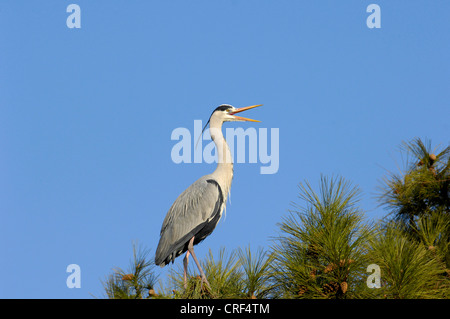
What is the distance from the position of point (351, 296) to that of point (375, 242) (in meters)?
0.70

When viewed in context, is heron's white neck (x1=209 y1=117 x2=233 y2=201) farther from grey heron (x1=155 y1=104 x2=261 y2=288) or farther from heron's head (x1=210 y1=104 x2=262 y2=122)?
heron's head (x1=210 y1=104 x2=262 y2=122)

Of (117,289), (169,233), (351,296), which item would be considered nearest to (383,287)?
(351,296)

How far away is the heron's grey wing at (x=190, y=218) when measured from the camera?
9617 millimetres

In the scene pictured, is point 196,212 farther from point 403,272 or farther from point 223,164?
point 403,272

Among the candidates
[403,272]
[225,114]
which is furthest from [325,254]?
[225,114]

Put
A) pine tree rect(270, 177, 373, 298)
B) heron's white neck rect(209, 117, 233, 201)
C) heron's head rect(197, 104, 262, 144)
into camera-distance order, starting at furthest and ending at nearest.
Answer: heron's head rect(197, 104, 262, 144) → heron's white neck rect(209, 117, 233, 201) → pine tree rect(270, 177, 373, 298)

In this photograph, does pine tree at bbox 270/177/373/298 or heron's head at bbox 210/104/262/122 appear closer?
pine tree at bbox 270/177/373/298

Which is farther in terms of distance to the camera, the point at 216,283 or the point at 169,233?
the point at 169,233

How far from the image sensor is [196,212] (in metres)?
9.82

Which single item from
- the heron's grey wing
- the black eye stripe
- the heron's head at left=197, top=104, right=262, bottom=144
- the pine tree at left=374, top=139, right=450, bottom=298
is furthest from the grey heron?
the pine tree at left=374, top=139, right=450, bottom=298

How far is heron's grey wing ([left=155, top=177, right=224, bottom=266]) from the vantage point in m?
9.62

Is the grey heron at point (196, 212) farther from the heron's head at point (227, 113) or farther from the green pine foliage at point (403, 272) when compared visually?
the green pine foliage at point (403, 272)
